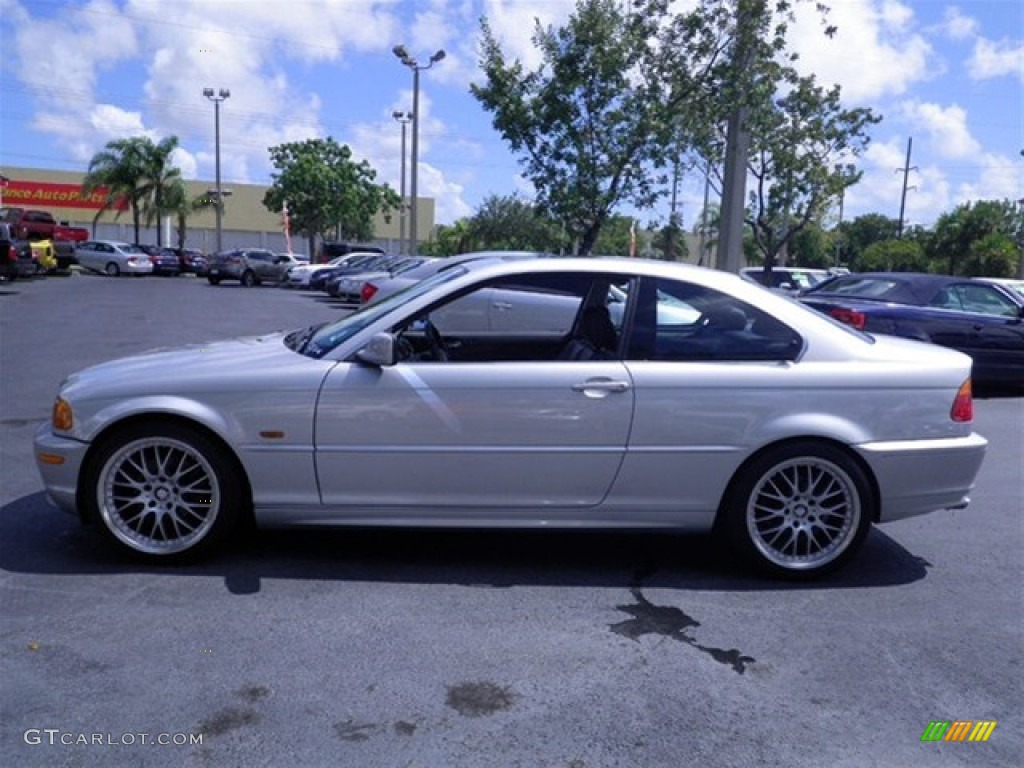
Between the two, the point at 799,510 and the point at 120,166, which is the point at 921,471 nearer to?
the point at 799,510

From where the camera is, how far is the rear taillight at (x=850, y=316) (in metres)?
9.94

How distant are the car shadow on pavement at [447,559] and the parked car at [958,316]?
253 inches

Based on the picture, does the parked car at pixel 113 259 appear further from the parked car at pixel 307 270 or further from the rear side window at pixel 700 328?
the rear side window at pixel 700 328

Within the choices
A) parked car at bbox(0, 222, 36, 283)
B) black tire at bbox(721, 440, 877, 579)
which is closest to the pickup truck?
parked car at bbox(0, 222, 36, 283)

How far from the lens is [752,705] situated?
11.5 feet

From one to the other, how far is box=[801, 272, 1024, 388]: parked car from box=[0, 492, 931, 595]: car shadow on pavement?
6431 mm

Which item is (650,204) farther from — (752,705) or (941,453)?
(752,705)

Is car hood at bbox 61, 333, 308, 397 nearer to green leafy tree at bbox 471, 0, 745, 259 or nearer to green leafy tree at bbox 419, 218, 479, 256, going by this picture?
green leafy tree at bbox 471, 0, 745, 259

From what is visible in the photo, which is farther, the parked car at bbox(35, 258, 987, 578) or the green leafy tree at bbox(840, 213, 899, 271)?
the green leafy tree at bbox(840, 213, 899, 271)

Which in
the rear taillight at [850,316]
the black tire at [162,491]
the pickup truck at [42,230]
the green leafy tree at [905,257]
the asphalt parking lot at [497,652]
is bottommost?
the asphalt parking lot at [497,652]

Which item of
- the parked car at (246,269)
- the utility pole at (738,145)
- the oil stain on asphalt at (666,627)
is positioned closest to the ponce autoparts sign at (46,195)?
the parked car at (246,269)

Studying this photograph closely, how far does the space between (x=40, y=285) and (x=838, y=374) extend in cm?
2979

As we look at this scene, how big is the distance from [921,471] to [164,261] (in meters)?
43.0

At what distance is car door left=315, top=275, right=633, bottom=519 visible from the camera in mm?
4551
